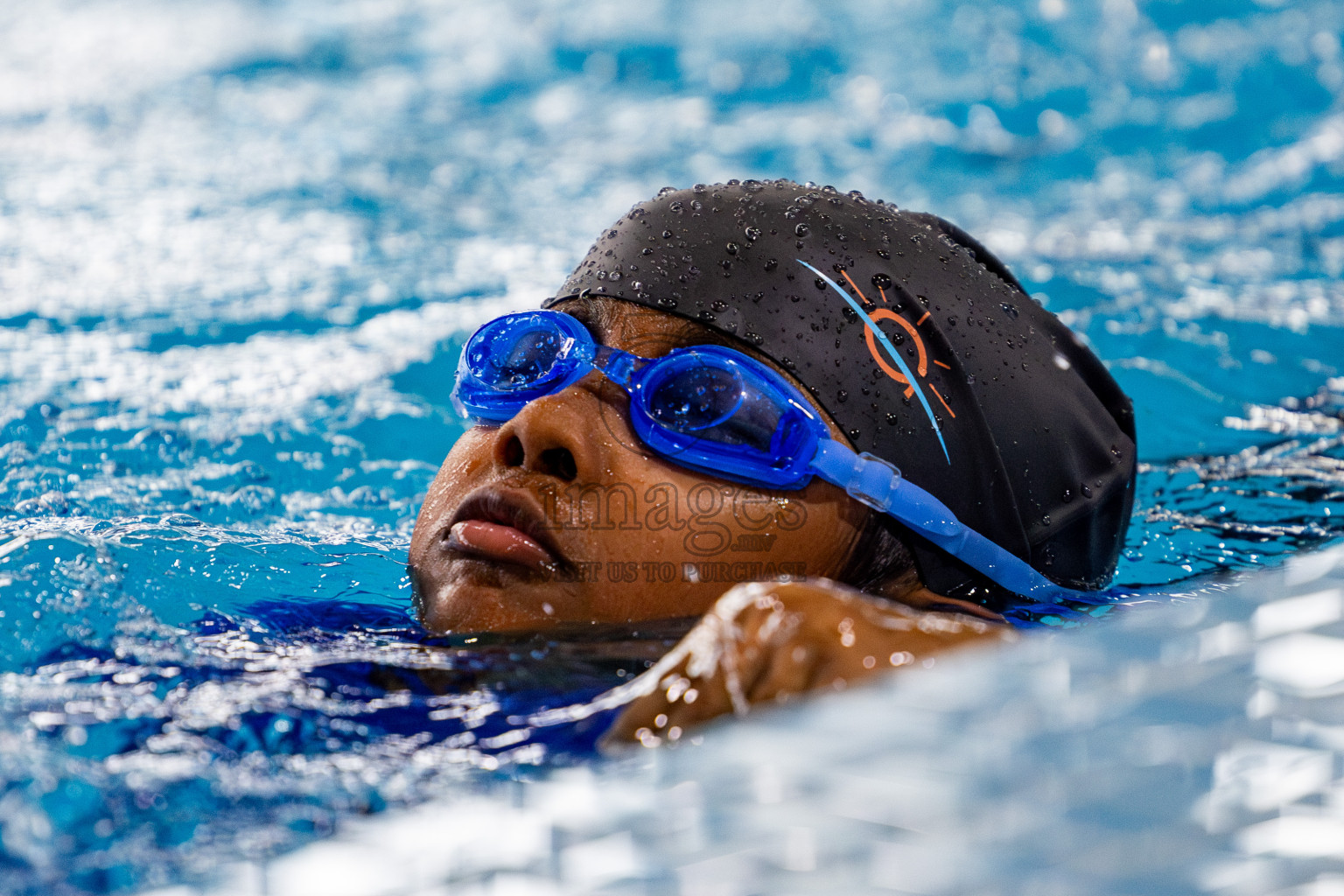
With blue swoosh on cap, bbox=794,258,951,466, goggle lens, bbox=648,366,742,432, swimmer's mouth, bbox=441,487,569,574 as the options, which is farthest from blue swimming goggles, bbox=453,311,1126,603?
swimmer's mouth, bbox=441,487,569,574

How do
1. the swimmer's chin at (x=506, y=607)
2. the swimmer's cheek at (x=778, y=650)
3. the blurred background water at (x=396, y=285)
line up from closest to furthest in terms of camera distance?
1. the swimmer's cheek at (x=778, y=650)
2. the blurred background water at (x=396, y=285)
3. the swimmer's chin at (x=506, y=607)

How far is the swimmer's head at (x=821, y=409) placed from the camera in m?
2.16

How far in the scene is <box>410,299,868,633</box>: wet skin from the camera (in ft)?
6.85

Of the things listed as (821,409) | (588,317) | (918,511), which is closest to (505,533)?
(588,317)

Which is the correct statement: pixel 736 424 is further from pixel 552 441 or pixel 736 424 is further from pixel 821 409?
pixel 552 441

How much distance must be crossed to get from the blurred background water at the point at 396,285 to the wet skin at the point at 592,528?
0.36 ft

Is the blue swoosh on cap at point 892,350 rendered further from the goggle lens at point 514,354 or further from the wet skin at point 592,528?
the goggle lens at point 514,354

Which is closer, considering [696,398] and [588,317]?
[696,398]

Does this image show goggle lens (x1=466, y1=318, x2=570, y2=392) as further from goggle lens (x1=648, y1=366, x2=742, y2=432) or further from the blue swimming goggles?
goggle lens (x1=648, y1=366, x2=742, y2=432)

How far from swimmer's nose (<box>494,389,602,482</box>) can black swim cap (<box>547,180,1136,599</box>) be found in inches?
12.1

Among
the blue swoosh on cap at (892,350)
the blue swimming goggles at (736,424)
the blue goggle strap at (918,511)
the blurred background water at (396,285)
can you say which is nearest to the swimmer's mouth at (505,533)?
the blurred background water at (396,285)

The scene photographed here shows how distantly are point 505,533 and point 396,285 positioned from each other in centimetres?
387

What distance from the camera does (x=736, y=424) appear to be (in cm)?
224

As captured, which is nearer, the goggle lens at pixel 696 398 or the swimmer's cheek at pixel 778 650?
the swimmer's cheek at pixel 778 650
